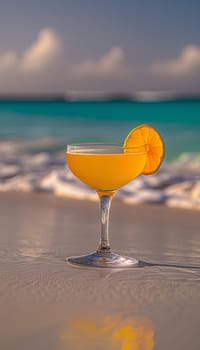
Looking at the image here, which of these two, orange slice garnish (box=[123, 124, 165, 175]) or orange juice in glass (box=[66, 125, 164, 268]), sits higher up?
orange slice garnish (box=[123, 124, 165, 175])

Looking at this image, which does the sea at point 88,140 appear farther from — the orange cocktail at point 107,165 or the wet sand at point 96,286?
the orange cocktail at point 107,165

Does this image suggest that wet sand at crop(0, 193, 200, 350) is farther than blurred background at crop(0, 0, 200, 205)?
No

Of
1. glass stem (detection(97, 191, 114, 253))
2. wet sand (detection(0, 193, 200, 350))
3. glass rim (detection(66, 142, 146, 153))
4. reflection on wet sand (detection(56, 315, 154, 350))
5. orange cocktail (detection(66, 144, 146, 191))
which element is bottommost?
A: reflection on wet sand (detection(56, 315, 154, 350))

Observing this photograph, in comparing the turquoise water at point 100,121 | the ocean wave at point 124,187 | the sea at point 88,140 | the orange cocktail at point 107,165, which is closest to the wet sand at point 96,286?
the orange cocktail at point 107,165

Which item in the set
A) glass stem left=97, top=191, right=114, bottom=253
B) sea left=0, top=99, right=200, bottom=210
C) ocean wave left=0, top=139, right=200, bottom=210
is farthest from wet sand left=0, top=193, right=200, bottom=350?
sea left=0, top=99, right=200, bottom=210

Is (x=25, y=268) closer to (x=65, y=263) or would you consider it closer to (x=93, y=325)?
(x=65, y=263)

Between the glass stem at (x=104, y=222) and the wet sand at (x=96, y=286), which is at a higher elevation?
the glass stem at (x=104, y=222)

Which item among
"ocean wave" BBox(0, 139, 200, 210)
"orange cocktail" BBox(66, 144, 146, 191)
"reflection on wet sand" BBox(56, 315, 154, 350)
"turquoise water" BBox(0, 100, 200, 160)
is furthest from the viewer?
"turquoise water" BBox(0, 100, 200, 160)

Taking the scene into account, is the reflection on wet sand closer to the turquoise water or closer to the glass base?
Result: the glass base
